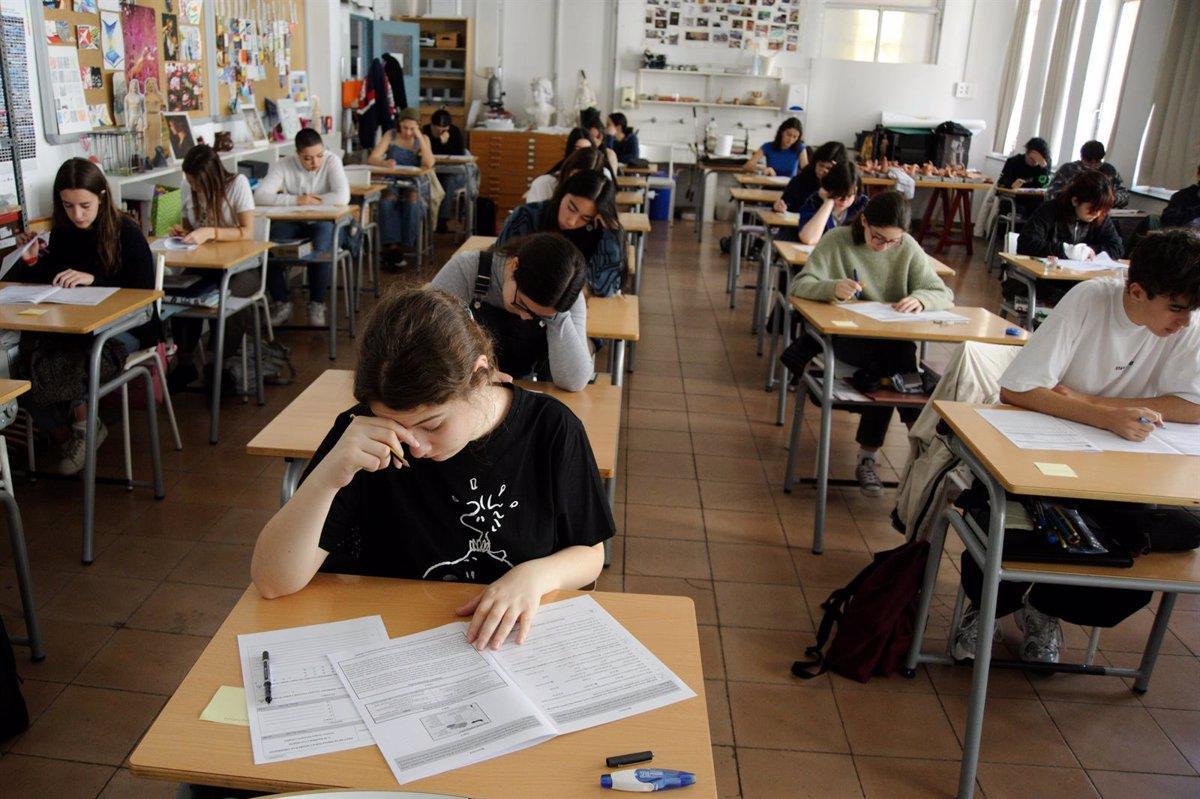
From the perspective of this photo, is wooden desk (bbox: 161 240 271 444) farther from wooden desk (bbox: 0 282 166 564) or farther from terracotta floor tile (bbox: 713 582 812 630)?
terracotta floor tile (bbox: 713 582 812 630)

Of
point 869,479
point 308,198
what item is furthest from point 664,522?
point 308,198

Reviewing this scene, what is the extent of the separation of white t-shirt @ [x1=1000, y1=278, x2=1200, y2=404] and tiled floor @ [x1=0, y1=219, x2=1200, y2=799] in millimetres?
833

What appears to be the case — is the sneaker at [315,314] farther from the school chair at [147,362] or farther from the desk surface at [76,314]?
the desk surface at [76,314]

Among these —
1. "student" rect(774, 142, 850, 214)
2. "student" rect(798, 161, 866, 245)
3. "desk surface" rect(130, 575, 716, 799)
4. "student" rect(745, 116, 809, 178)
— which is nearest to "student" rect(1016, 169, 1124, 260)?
"student" rect(798, 161, 866, 245)

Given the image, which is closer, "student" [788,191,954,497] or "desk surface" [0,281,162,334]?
"desk surface" [0,281,162,334]

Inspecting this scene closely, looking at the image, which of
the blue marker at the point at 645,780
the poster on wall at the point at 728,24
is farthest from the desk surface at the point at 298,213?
the poster on wall at the point at 728,24

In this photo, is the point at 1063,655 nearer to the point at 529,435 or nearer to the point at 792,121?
the point at 529,435

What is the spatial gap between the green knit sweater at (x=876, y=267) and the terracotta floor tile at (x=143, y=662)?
97.6 inches

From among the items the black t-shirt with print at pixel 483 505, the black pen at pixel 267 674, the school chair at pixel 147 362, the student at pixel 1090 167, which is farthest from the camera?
the student at pixel 1090 167

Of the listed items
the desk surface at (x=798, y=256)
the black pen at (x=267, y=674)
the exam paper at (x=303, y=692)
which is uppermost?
the desk surface at (x=798, y=256)

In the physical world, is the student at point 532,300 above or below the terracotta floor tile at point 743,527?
above

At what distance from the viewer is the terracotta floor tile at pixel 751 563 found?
118 inches

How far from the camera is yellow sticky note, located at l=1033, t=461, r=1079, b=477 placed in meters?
1.95

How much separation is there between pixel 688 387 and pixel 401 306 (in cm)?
364
